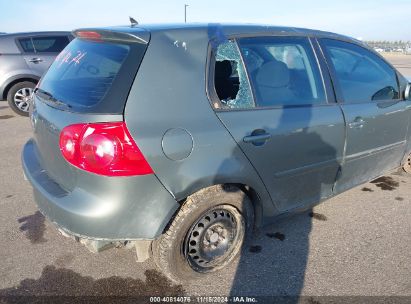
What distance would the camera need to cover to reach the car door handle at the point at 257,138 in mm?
2379

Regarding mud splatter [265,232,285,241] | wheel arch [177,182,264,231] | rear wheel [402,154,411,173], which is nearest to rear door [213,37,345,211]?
wheel arch [177,182,264,231]

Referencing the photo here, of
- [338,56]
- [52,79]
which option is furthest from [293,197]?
[52,79]

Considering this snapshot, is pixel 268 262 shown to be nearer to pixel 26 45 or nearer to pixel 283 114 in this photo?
pixel 283 114

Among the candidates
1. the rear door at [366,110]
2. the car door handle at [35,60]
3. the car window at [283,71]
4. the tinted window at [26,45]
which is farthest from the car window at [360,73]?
the tinted window at [26,45]

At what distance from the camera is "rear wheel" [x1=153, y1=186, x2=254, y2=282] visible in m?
2.33

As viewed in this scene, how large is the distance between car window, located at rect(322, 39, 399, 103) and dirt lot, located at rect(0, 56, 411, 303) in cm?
114

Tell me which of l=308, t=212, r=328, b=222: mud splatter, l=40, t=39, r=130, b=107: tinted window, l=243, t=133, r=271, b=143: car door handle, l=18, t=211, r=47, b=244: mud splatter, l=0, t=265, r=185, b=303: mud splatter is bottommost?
l=308, t=212, r=328, b=222: mud splatter

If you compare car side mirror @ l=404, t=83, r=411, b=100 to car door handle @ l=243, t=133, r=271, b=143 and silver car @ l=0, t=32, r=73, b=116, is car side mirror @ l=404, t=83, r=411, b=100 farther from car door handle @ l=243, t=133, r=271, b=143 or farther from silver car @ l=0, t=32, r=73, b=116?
silver car @ l=0, t=32, r=73, b=116

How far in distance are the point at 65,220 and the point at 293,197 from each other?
66.3 inches

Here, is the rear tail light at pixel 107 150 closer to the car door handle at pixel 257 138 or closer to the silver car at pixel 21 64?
the car door handle at pixel 257 138

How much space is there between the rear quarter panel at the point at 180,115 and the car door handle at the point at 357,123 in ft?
3.88

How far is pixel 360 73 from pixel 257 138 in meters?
1.61

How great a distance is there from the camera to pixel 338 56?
10.3 ft

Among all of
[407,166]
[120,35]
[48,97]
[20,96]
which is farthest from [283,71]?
[20,96]
